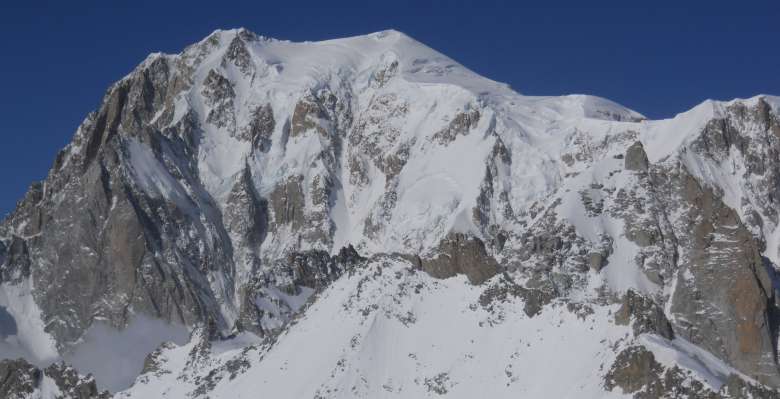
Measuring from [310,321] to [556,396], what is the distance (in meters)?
43.0

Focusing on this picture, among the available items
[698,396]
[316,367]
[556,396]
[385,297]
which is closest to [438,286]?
[385,297]

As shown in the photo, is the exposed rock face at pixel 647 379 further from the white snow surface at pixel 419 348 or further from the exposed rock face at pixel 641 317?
the exposed rock face at pixel 641 317

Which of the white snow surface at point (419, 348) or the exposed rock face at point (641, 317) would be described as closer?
the exposed rock face at point (641, 317)

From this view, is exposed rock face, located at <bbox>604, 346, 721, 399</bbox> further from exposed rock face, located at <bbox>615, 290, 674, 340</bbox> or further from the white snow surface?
exposed rock face, located at <bbox>615, 290, 674, 340</bbox>

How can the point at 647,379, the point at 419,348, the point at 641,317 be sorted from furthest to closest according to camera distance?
the point at 419,348
the point at 641,317
the point at 647,379

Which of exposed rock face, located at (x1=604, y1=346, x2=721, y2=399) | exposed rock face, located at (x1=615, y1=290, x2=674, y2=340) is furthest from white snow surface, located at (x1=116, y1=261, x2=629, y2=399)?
exposed rock face, located at (x1=604, y1=346, x2=721, y2=399)

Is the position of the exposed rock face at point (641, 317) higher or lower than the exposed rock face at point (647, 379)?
higher

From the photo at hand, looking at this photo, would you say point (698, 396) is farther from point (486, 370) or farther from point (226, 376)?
point (226, 376)

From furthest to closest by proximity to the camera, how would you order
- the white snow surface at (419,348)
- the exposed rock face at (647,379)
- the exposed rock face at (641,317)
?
the white snow surface at (419,348) → the exposed rock face at (641,317) → the exposed rock face at (647,379)

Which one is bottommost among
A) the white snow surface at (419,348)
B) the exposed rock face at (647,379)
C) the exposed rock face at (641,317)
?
the exposed rock face at (647,379)

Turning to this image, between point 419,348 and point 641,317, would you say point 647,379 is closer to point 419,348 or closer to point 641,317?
point 641,317

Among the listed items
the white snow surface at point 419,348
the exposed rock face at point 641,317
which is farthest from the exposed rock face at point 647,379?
the exposed rock face at point 641,317

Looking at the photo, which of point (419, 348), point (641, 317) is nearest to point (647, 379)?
point (641, 317)

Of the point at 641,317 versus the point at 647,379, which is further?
the point at 641,317
